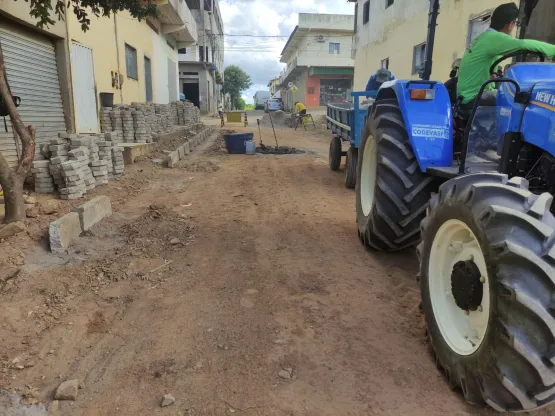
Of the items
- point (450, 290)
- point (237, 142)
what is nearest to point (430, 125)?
point (450, 290)

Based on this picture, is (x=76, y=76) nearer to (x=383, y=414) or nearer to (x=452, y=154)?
(x=452, y=154)

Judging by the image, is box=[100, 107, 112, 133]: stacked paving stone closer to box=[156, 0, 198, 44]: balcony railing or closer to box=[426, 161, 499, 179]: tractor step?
box=[156, 0, 198, 44]: balcony railing

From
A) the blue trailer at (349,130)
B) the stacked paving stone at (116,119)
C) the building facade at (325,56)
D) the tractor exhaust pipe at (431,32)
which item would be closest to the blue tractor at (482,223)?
the tractor exhaust pipe at (431,32)

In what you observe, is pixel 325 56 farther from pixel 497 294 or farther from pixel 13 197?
pixel 497 294

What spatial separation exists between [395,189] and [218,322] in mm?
1874

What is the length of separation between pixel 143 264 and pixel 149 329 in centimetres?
127

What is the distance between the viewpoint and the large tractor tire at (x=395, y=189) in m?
3.84

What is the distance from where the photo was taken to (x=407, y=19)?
16.5m

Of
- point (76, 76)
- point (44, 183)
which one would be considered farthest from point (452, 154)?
point (76, 76)

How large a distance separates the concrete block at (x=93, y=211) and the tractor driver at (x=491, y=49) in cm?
413

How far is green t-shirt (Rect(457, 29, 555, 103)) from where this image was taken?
332 centimetres

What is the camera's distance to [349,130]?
8.12 m

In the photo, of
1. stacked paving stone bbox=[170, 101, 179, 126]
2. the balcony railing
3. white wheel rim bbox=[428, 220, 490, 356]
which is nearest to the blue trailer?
white wheel rim bbox=[428, 220, 490, 356]

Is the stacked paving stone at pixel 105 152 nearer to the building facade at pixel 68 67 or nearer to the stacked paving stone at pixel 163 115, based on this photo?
the building facade at pixel 68 67
